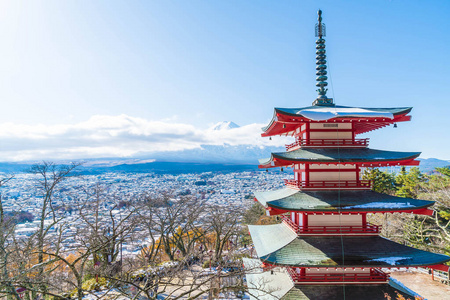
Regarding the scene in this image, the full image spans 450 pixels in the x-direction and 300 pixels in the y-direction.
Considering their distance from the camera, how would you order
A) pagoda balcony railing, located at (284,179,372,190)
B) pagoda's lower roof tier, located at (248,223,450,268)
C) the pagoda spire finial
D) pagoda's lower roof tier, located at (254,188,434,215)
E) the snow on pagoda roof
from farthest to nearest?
the pagoda spire finial < pagoda balcony railing, located at (284,179,372,190) < the snow on pagoda roof < pagoda's lower roof tier, located at (254,188,434,215) < pagoda's lower roof tier, located at (248,223,450,268)

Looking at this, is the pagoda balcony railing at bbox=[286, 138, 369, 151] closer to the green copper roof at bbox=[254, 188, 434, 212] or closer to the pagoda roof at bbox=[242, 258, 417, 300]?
the green copper roof at bbox=[254, 188, 434, 212]

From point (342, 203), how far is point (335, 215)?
86 cm

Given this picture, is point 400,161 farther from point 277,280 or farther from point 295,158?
point 277,280

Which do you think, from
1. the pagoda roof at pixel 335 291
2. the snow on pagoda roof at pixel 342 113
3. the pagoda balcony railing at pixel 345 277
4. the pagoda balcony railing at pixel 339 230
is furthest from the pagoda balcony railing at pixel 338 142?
the pagoda roof at pixel 335 291

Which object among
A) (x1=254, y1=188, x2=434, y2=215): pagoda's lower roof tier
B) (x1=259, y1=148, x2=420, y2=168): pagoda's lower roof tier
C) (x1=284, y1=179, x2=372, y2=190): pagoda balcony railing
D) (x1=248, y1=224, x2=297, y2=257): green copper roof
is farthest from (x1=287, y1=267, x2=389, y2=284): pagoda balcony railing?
(x1=259, y1=148, x2=420, y2=168): pagoda's lower roof tier

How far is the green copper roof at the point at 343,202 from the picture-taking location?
9.66 m

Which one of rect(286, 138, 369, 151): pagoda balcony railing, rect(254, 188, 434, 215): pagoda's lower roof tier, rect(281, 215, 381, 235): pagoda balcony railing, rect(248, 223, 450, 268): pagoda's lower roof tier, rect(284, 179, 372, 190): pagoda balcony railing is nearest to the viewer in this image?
rect(248, 223, 450, 268): pagoda's lower roof tier

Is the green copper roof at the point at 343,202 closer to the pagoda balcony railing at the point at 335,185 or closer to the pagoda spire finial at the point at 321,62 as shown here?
the pagoda balcony railing at the point at 335,185

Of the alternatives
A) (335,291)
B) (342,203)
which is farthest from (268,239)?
(342,203)

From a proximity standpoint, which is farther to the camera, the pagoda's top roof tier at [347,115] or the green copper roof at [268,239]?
the green copper roof at [268,239]

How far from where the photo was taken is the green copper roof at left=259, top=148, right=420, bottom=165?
400 inches

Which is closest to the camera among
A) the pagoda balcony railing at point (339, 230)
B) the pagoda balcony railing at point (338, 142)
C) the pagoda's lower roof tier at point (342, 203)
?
the pagoda's lower roof tier at point (342, 203)

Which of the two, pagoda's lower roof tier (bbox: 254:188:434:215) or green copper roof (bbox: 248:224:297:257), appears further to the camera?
green copper roof (bbox: 248:224:297:257)

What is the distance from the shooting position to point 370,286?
1012cm
